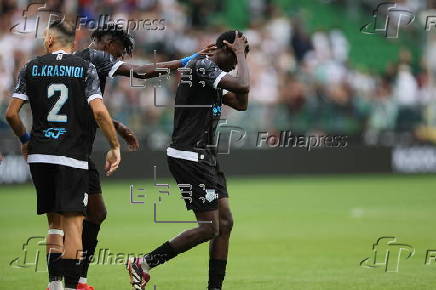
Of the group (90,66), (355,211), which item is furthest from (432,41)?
(90,66)

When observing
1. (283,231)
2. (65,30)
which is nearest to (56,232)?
(65,30)

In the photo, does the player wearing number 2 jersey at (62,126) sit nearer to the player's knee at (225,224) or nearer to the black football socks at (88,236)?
the black football socks at (88,236)

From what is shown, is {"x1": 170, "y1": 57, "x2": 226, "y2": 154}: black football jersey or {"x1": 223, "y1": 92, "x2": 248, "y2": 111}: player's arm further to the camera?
{"x1": 223, "y1": 92, "x2": 248, "y2": 111}: player's arm

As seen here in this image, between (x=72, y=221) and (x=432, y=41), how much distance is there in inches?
823

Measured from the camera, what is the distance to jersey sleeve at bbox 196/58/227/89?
920cm

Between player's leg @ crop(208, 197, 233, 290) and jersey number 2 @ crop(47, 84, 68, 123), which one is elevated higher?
jersey number 2 @ crop(47, 84, 68, 123)

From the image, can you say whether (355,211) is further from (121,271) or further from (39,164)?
(39,164)

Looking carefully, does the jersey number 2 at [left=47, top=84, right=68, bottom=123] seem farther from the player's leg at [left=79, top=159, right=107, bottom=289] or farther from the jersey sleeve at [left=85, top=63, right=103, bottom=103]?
the player's leg at [left=79, top=159, right=107, bottom=289]

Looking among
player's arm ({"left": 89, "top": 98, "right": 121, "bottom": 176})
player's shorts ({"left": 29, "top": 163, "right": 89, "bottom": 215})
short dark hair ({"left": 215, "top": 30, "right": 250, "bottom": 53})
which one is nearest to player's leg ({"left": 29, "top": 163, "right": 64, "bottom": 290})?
player's shorts ({"left": 29, "top": 163, "right": 89, "bottom": 215})

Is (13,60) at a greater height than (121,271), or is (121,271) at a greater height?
(13,60)

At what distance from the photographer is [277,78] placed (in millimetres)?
25469

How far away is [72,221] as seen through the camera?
27.8ft

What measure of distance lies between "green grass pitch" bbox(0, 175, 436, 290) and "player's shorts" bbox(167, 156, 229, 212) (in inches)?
54.3

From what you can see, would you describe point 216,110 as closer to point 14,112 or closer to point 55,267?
point 14,112
